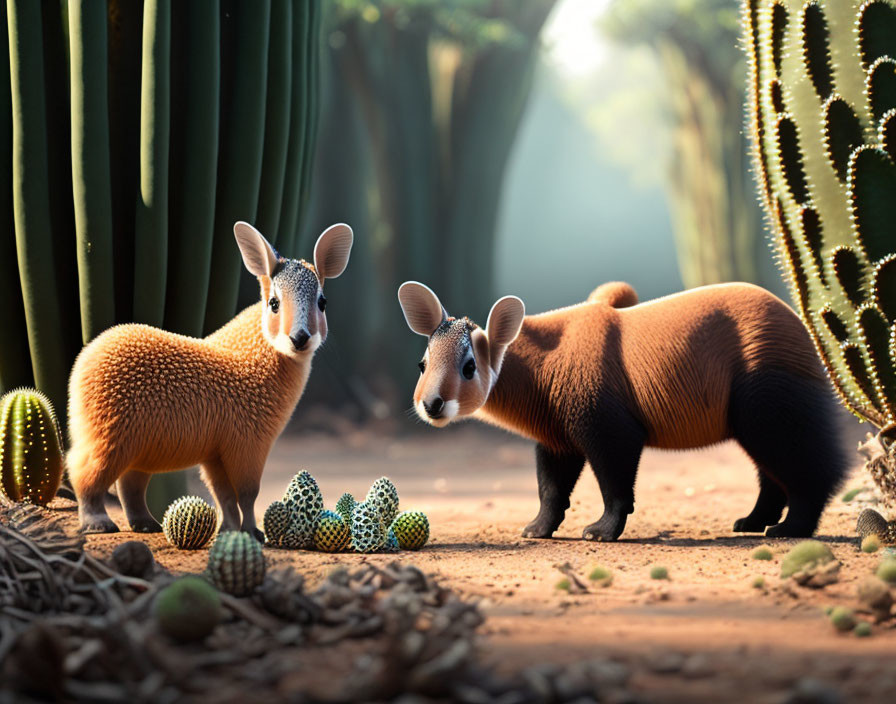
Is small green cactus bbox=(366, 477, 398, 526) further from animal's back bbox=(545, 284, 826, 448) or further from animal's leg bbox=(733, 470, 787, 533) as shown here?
animal's leg bbox=(733, 470, 787, 533)

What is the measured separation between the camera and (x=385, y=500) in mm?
4559

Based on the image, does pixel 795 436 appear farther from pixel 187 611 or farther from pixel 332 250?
pixel 187 611

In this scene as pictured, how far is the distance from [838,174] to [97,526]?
11.8ft

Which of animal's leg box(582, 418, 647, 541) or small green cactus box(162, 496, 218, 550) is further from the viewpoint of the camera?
animal's leg box(582, 418, 647, 541)

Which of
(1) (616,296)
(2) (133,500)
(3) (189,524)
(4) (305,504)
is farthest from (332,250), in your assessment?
(1) (616,296)

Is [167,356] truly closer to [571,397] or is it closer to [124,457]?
[124,457]

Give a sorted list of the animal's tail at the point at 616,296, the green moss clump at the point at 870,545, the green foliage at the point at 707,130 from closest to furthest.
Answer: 1. the green moss clump at the point at 870,545
2. the animal's tail at the point at 616,296
3. the green foliage at the point at 707,130

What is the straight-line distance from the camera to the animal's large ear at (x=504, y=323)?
14.6ft

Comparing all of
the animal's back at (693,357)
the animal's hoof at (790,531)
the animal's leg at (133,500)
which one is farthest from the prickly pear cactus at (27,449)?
the animal's hoof at (790,531)

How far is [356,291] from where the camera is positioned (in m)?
13.8

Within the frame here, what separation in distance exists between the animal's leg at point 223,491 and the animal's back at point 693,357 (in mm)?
→ 1694


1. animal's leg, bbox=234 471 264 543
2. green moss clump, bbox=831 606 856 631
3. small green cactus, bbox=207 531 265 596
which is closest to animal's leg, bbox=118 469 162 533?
animal's leg, bbox=234 471 264 543

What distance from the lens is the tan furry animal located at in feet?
13.6

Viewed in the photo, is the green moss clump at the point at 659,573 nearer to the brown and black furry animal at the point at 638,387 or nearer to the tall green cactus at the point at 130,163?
the brown and black furry animal at the point at 638,387
